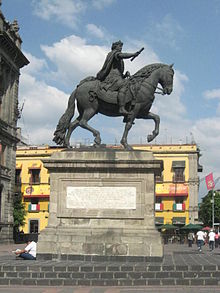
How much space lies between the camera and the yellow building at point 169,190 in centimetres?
6291

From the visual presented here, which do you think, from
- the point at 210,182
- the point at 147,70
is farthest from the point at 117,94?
the point at 210,182

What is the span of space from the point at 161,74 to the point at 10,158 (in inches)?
1438

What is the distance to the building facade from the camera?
4753 centimetres

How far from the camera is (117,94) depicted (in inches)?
628

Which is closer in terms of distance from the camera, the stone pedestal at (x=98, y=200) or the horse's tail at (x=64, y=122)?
the stone pedestal at (x=98, y=200)

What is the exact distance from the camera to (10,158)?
5034cm

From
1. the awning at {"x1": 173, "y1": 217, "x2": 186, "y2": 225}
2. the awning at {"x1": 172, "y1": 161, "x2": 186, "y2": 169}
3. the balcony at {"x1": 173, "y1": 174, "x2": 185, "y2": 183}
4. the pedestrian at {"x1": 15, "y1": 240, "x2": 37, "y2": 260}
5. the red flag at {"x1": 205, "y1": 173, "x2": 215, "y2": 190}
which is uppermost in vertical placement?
the awning at {"x1": 172, "y1": 161, "x2": 186, "y2": 169}

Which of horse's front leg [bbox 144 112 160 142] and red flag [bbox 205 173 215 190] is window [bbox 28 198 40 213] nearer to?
red flag [bbox 205 173 215 190]

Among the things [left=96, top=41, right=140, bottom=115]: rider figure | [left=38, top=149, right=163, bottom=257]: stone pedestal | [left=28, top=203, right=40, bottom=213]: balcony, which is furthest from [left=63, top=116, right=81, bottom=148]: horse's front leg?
[left=28, top=203, right=40, bottom=213]: balcony

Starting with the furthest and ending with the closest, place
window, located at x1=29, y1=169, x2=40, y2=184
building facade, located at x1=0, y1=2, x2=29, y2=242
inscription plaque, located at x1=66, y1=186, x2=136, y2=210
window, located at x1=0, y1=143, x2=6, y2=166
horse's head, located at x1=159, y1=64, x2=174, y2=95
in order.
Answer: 1. window, located at x1=29, y1=169, x2=40, y2=184
2. window, located at x1=0, y1=143, x2=6, y2=166
3. building facade, located at x1=0, y1=2, x2=29, y2=242
4. horse's head, located at x1=159, y1=64, x2=174, y2=95
5. inscription plaque, located at x1=66, y1=186, x2=136, y2=210

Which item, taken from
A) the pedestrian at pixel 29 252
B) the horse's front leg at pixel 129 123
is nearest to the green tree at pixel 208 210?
the horse's front leg at pixel 129 123

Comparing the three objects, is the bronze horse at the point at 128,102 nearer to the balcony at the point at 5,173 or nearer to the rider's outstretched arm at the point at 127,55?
the rider's outstretched arm at the point at 127,55

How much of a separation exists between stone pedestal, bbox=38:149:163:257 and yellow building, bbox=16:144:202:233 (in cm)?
4722

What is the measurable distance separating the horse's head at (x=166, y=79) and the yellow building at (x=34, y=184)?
49.2m
